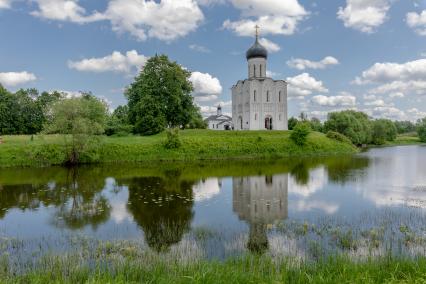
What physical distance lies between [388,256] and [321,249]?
1663 mm

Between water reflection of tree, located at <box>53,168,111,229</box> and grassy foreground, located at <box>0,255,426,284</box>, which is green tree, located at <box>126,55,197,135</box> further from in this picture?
grassy foreground, located at <box>0,255,426,284</box>

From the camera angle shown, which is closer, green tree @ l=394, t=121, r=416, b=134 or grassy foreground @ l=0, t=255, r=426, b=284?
grassy foreground @ l=0, t=255, r=426, b=284

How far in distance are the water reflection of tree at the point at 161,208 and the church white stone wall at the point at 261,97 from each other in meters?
34.3

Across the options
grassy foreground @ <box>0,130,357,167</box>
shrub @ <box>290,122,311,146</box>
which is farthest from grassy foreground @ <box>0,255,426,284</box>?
shrub @ <box>290,122,311,146</box>

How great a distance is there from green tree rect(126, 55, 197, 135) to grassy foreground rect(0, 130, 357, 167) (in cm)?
286

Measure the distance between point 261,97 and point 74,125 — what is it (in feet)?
106

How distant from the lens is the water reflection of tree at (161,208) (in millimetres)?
10616

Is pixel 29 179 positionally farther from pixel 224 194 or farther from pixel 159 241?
pixel 159 241

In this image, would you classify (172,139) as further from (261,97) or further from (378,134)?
(378,134)

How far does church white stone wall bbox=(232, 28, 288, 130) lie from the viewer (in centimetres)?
5534

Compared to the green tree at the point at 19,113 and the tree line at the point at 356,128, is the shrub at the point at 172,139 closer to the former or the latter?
the tree line at the point at 356,128

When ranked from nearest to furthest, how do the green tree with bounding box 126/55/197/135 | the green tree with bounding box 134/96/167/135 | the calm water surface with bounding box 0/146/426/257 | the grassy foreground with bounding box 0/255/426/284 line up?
the grassy foreground with bounding box 0/255/426/284, the calm water surface with bounding box 0/146/426/257, the green tree with bounding box 134/96/167/135, the green tree with bounding box 126/55/197/135

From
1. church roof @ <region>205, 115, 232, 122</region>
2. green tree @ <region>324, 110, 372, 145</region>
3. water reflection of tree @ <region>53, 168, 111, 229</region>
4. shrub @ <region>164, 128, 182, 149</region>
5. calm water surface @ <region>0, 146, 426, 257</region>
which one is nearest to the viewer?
calm water surface @ <region>0, 146, 426, 257</region>

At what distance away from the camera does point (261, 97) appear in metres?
55.5
